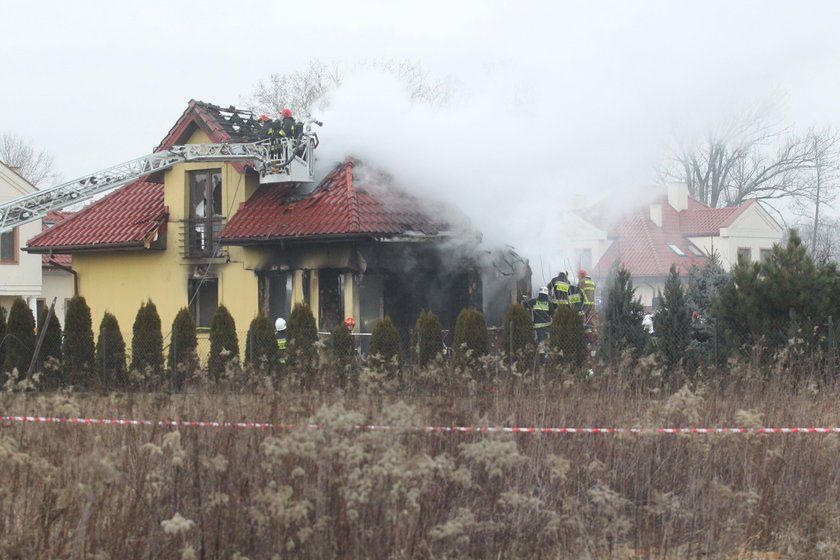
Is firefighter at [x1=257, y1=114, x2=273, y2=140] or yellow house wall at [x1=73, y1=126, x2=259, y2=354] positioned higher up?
firefighter at [x1=257, y1=114, x2=273, y2=140]

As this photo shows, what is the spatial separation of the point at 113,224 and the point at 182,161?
3.15 m

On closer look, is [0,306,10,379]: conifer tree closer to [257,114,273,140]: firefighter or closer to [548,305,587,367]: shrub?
[257,114,273,140]: firefighter

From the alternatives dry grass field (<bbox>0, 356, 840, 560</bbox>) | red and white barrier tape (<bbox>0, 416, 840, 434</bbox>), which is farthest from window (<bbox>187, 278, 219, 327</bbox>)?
red and white barrier tape (<bbox>0, 416, 840, 434</bbox>)

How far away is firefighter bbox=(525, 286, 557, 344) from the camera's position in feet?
80.2

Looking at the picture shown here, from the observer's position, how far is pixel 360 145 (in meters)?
29.6

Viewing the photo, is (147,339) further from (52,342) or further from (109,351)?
(52,342)

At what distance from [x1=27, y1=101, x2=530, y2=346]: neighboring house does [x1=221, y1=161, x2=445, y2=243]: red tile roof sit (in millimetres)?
33

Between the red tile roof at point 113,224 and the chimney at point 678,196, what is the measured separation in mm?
33274

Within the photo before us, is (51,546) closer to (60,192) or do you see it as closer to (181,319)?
(181,319)

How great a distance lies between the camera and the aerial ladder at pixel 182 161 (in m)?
28.7

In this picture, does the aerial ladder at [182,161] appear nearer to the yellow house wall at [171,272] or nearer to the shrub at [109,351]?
the yellow house wall at [171,272]

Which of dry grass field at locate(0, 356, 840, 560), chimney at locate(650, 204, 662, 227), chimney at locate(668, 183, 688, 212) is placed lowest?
dry grass field at locate(0, 356, 840, 560)

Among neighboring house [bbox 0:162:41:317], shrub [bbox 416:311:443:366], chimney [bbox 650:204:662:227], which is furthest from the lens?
chimney [bbox 650:204:662:227]

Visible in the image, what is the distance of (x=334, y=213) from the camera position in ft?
90.1
